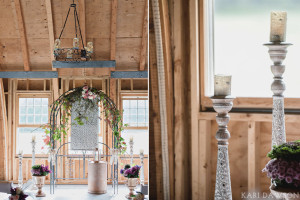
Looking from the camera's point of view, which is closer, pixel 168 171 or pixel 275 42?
pixel 275 42

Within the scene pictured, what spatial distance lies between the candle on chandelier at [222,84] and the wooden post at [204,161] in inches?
27.0

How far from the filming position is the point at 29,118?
9.38 metres

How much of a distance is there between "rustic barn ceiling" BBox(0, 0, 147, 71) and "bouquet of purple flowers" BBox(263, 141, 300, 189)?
6179mm

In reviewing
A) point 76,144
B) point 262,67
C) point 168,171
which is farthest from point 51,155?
point 262,67

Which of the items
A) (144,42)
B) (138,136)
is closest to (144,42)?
(144,42)

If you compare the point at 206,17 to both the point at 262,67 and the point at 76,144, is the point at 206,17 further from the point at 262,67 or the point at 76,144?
the point at 76,144

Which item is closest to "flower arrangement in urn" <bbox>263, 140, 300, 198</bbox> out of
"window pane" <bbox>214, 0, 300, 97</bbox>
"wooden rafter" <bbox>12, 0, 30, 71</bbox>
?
"window pane" <bbox>214, 0, 300, 97</bbox>

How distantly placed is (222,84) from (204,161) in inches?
35.3

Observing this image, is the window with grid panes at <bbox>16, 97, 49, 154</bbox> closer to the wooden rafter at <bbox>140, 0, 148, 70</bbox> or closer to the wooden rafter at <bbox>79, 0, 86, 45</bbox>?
the wooden rafter at <bbox>79, 0, 86, 45</bbox>

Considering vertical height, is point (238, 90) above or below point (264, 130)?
above

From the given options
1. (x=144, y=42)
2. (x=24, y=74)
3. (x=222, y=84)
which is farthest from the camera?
(x=24, y=74)

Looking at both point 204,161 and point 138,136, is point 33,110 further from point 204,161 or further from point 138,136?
point 204,161

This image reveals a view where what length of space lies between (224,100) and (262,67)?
0.83 meters

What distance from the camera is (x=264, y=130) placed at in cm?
298
